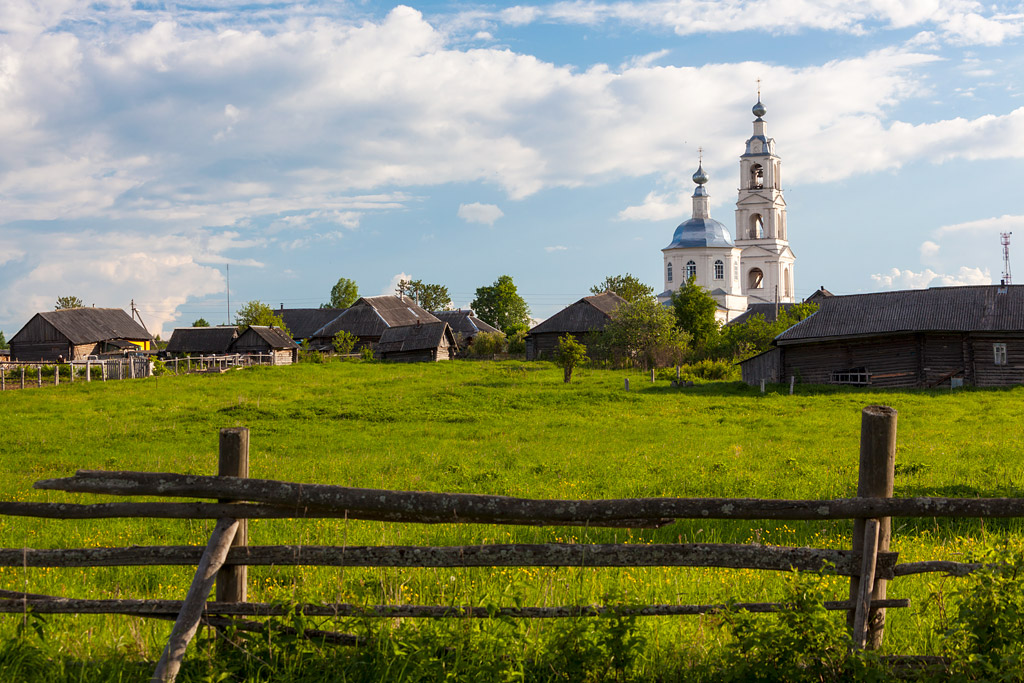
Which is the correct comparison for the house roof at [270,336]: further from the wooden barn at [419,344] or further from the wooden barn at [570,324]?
the wooden barn at [570,324]

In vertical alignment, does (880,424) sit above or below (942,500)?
above

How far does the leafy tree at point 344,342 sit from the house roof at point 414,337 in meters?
3.55

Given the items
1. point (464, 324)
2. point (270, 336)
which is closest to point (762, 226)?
point (464, 324)

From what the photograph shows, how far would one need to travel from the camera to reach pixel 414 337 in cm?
6025

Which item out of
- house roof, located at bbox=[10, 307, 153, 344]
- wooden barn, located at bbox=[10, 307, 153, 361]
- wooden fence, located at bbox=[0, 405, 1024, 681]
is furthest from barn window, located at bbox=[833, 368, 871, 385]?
house roof, located at bbox=[10, 307, 153, 344]

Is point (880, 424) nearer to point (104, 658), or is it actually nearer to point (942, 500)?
point (942, 500)

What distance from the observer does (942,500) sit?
4.47m

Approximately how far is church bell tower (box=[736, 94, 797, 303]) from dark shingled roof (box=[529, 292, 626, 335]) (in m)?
43.8

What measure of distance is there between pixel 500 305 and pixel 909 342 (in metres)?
68.5

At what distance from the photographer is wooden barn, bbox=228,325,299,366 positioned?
60.2 meters

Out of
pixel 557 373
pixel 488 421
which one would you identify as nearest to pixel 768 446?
pixel 488 421

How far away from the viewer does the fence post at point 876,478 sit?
4441 mm

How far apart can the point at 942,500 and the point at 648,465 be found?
1015 centimetres

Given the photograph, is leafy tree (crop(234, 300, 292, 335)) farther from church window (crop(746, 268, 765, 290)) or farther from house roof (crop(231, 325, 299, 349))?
church window (crop(746, 268, 765, 290))
